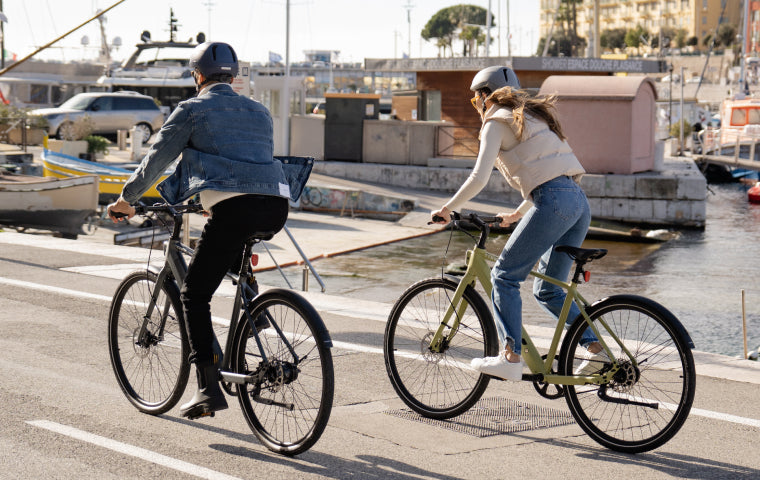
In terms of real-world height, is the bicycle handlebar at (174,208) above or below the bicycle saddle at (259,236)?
above

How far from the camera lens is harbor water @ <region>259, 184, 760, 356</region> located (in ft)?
44.8

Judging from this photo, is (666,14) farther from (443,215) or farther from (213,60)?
(213,60)

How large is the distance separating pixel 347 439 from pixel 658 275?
14.5 m

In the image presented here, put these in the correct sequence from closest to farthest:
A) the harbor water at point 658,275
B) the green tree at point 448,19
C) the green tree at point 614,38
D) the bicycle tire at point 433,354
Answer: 1. the bicycle tire at point 433,354
2. the harbor water at point 658,275
3. the green tree at point 614,38
4. the green tree at point 448,19

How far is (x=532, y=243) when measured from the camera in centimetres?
521

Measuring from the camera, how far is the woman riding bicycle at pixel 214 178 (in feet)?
15.8

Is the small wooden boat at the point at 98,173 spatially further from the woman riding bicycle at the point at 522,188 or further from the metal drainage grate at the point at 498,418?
the woman riding bicycle at the point at 522,188

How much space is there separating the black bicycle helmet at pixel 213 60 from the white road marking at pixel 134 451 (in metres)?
1.78

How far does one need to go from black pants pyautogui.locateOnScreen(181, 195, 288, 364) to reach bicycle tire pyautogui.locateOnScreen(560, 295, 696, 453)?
160 centimetres

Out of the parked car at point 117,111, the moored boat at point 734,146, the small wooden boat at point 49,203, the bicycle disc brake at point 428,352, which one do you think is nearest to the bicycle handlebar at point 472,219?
the bicycle disc brake at point 428,352

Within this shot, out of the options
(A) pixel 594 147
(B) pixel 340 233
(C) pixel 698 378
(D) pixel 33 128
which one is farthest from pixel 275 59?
(C) pixel 698 378

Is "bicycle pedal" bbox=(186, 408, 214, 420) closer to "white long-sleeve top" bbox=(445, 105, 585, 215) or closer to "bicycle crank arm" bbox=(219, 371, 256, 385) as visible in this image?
"bicycle crank arm" bbox=(219, 371, 256, 385)

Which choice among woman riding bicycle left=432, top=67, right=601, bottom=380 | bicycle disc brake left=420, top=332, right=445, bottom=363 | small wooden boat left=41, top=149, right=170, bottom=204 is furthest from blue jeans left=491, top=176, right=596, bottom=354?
small wooden boat left=41, top=149, right=170, bottom=204

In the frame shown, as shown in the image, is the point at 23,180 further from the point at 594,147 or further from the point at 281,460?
the point at 281,460
